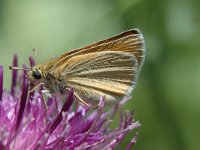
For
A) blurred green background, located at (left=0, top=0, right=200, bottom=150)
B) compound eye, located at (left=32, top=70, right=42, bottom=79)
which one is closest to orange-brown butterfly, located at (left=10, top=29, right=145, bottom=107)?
compound eye, located at (left=32, top=70, right=42, bottom=79)

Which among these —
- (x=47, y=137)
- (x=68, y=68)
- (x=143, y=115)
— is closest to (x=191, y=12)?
(x=143, y=115)

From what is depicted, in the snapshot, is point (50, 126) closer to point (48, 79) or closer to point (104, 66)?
point (48, 79)

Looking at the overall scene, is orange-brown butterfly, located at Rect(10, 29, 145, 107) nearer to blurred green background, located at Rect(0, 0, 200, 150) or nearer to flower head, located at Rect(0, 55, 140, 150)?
flower head, located at Rect(0, 55, 140, 150)

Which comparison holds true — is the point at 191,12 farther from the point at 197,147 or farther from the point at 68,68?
the point at 68,68

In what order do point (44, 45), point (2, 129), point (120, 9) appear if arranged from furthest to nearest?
point (44, 45), point (120, 9), point (2, 129)

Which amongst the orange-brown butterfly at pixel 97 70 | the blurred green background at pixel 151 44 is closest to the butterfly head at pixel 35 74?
the orange-brown butterfly at pixel 97 70

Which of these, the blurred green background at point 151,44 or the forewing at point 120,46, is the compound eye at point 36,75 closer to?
the forewing at point 120,46

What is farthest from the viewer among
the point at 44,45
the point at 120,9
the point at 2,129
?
the point at 44,45
